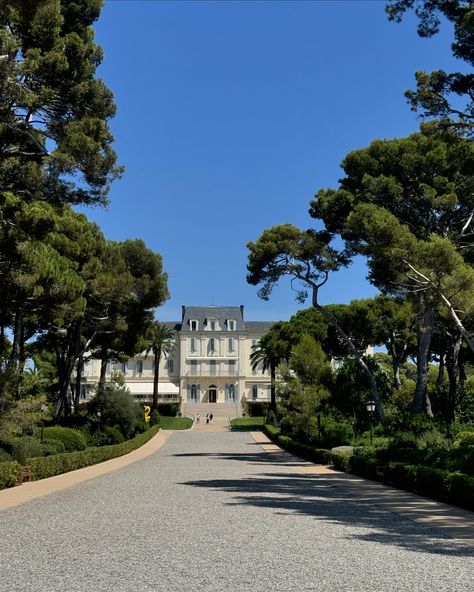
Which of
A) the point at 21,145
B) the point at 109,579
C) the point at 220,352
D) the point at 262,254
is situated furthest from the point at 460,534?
the point at 220,352

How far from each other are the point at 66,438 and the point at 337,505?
14288 mm

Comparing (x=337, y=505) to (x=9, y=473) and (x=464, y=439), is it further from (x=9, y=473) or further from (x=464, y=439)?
(x=464, y=439)

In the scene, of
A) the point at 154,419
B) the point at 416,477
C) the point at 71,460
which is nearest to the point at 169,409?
the point at 154,419

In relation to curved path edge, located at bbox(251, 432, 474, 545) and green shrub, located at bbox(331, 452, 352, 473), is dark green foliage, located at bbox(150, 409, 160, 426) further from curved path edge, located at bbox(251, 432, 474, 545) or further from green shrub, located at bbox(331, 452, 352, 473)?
curved path edge, located at bbox(251, 432, 474, 545)

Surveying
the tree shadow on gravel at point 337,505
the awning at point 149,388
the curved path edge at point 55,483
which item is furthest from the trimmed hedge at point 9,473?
the awning at point 149,388

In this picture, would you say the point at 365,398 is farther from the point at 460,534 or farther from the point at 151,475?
the point at 460,534

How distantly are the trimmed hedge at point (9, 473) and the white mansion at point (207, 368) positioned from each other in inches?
2294

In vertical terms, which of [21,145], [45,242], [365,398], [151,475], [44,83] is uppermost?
[44,83]

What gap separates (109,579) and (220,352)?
233ft

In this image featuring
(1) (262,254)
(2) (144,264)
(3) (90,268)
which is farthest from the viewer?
(2) (144,264)

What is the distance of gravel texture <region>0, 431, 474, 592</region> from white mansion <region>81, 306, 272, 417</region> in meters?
62.1

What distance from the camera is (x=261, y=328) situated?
78.0 metres

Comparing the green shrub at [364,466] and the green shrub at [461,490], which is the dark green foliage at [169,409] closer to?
the green shrub at [364,466]

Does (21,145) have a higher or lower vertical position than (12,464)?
higher
